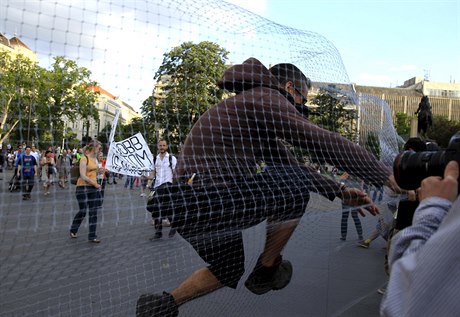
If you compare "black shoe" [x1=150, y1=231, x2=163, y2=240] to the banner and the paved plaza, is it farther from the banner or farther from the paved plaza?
the banner

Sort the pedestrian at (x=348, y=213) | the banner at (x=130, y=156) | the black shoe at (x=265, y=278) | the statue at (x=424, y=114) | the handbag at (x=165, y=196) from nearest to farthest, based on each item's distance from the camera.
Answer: the handbag at (x=165, y=196) → the banner at (x=130, y=156) → the pedestrian at (x=348, y=213) → the black shoe at (x=265, y=278) → the statue at (x=424, y=114)

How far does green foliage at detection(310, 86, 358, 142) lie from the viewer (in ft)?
10.3

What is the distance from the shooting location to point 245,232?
278cm

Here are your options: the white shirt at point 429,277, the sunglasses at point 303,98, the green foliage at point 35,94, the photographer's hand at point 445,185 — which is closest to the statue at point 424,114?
the sunglasses at point 303,98

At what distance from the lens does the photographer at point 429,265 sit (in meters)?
0.95

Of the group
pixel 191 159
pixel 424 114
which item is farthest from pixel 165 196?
pixel 424 114

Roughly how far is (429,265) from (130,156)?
214 cm

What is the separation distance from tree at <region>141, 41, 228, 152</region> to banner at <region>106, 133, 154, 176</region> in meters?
0.15

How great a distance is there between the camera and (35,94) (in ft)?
6.60

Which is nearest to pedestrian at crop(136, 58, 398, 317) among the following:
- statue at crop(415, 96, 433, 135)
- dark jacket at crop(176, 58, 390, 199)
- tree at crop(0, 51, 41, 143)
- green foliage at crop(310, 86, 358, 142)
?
dark jacket at crop(176, 58, 390, 199)

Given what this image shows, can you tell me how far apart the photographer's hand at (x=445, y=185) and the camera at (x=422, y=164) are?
3cm

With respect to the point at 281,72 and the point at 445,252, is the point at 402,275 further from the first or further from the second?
the point at 281,72

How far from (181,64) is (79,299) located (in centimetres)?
215

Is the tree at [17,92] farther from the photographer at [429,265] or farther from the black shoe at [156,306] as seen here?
the photographer at [429,265]
